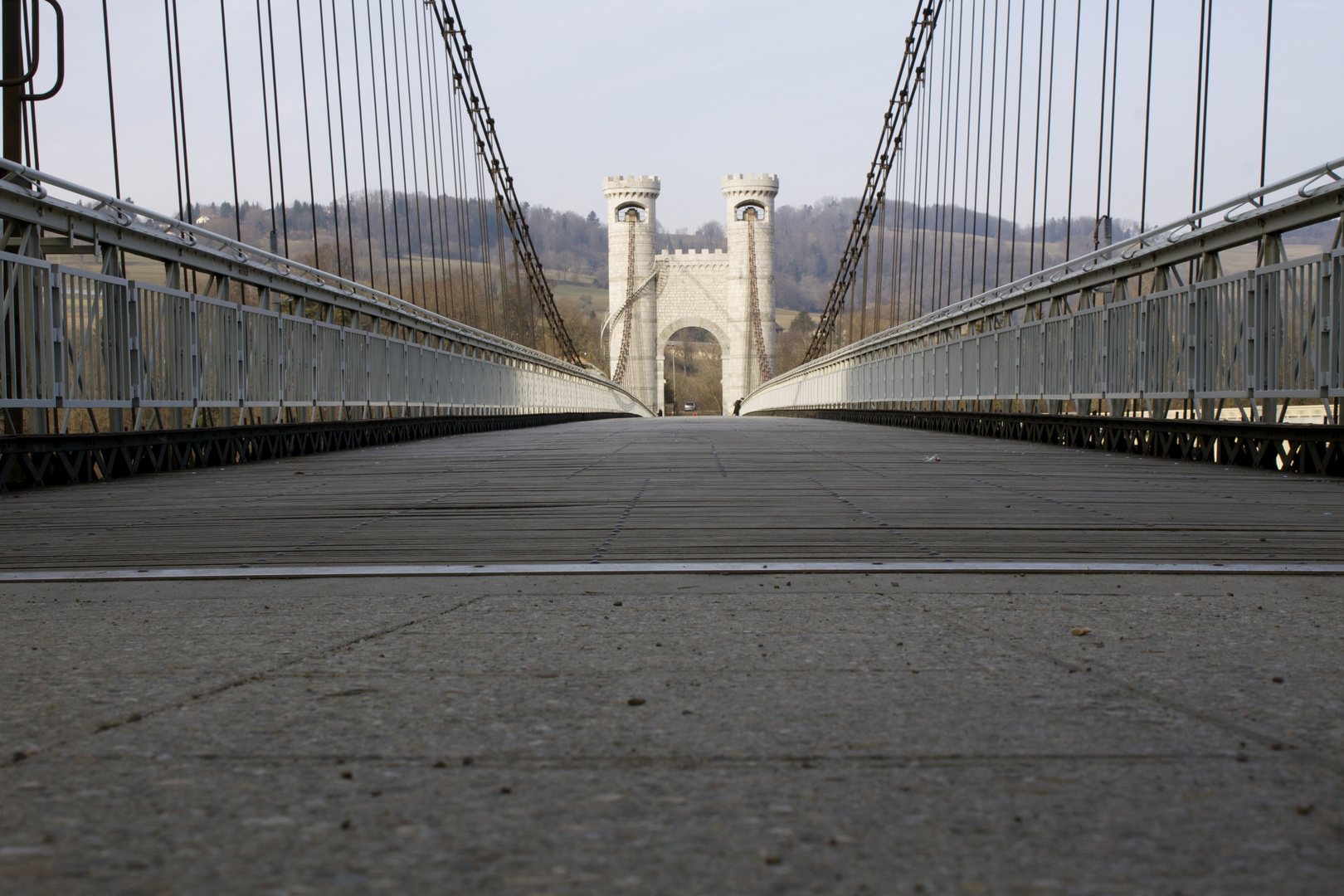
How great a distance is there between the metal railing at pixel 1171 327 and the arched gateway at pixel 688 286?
2586 inches

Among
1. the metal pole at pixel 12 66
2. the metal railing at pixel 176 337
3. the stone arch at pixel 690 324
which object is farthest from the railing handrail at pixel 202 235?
the stone arch at pixel 690 324

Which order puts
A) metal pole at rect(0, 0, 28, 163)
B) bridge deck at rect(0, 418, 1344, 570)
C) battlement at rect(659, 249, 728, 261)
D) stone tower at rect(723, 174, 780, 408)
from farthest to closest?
battlement at rect(659, 249, 728, 261) → stone tower at rect(723, 174, 780, 408) → metal pole at rect(0, 0, 28, 163) → bridge deck at rect(0, 418, 1344, 570)

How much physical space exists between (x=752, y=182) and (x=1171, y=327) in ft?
257

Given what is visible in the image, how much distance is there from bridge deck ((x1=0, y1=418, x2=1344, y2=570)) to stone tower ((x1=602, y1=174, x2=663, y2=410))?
73336 millimetres

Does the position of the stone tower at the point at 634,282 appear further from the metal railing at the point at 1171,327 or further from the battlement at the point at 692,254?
the metal railing at the point at 1171,327

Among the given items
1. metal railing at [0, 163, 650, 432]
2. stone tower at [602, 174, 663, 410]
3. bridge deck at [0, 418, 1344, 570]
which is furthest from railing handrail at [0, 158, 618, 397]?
stone tower at [602, 174, 663, 410]

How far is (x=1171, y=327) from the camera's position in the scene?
9.89 metres

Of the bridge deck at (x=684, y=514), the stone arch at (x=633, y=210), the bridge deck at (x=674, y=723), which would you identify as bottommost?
the bridge deck at (x=684, y=514)

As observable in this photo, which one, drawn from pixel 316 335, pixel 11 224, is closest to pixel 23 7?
pixel 11 224

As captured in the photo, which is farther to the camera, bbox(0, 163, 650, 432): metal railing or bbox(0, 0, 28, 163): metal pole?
bbox(0, 0, 28, 163): metal pole

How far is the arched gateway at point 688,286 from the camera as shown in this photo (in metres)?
83.4

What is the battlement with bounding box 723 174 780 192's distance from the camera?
86.1 metres

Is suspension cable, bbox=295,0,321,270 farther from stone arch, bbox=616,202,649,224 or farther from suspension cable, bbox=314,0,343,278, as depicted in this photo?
stone arch, bbox=616,202,649,224

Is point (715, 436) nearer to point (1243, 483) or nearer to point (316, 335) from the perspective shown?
point (316, 335)
